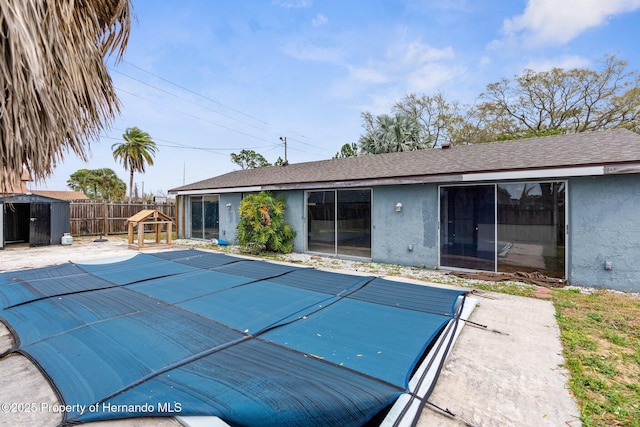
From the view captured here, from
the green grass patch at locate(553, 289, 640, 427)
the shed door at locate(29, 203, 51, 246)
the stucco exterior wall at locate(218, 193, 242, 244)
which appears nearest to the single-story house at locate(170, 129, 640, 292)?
the green grass patch at locate(553, 289, 640, 427)

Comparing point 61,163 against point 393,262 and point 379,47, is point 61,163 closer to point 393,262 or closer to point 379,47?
point 393,262

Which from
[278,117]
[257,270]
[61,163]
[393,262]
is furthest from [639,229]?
[278,117]

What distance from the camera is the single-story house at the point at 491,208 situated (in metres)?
5.64

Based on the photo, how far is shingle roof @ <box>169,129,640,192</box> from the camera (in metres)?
5.93

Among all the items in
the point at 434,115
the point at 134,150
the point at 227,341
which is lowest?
the point at 227,341

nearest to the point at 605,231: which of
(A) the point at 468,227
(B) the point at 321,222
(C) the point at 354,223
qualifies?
(A) the point at 468,227

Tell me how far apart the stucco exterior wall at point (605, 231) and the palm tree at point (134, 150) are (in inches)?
1022

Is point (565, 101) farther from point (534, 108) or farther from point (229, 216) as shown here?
point (229, 216)

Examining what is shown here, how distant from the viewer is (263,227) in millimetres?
9609

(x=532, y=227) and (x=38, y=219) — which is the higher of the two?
(x=38, y=219)

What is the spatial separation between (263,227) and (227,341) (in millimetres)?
6621

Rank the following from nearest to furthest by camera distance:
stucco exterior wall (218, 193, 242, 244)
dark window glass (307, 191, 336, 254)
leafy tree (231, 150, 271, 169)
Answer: dark window glass (307, 191, 336, 254) → stucco exterior wall (218, 193, 242, 244) → leafy tree (231, 150, 271, 169)

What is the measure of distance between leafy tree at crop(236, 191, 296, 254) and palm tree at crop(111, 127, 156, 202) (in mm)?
17728

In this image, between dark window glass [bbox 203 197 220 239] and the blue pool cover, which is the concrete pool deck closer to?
the blue pool cover
